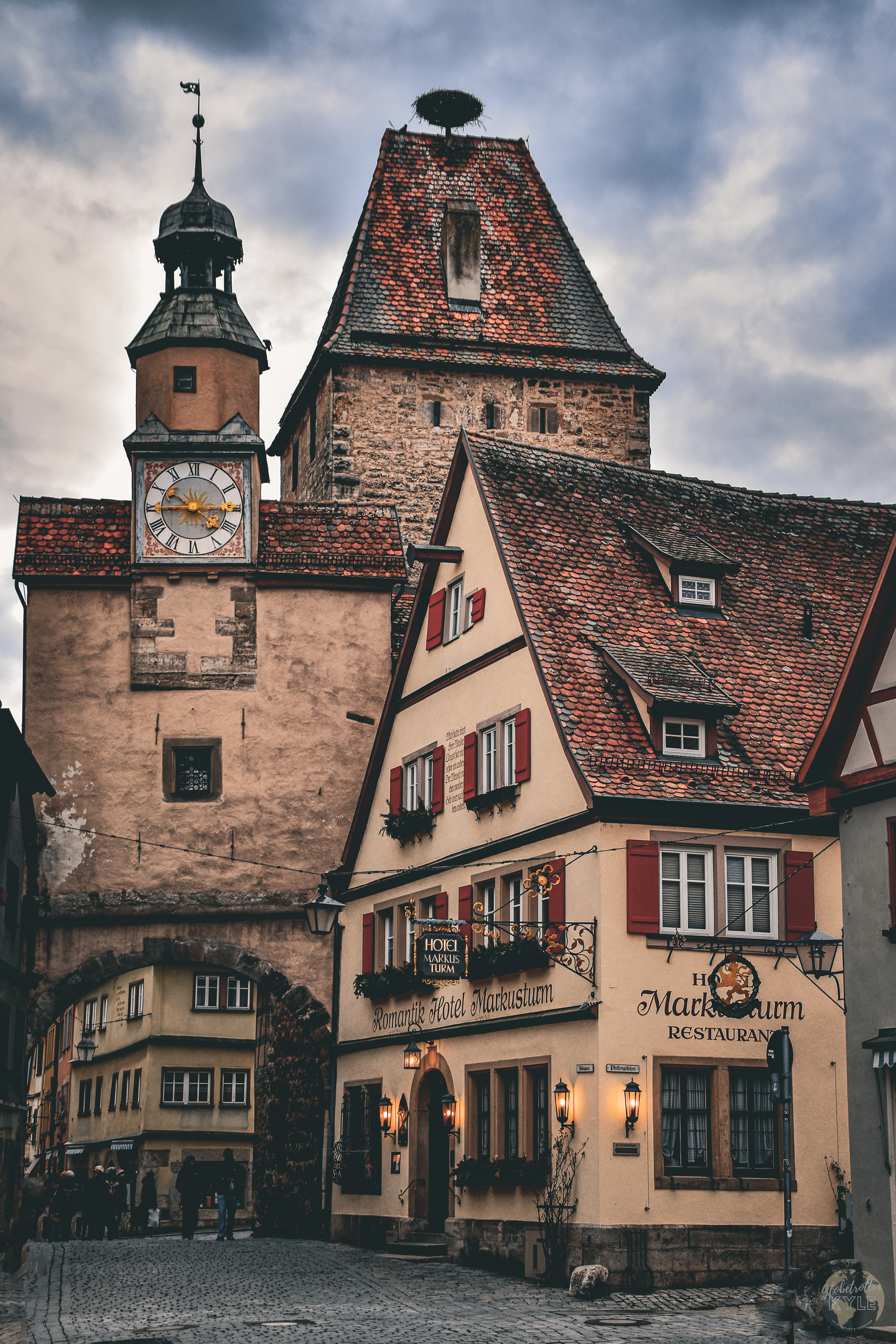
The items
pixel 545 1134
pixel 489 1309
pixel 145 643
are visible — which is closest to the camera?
pixel 489 1309

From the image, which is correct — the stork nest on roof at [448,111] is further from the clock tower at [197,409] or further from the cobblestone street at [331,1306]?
the cobblestone street at [331,1306]

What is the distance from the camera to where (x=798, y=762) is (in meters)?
24.1

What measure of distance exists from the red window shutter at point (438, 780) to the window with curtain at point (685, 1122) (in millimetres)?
6740

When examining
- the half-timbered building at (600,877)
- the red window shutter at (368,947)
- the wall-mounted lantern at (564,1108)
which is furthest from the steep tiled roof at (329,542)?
the wall-mounted lantern at (564,1108)

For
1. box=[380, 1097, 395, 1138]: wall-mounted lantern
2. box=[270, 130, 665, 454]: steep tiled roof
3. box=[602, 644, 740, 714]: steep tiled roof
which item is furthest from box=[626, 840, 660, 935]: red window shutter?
box=[270, 130, 665, 454]: steep tiled roof

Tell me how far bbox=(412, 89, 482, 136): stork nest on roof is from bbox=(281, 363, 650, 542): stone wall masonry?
8.66m

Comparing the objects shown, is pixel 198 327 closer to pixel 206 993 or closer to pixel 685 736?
pixel 685 736

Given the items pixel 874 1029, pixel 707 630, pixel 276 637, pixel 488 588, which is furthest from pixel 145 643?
pixel 874 1029

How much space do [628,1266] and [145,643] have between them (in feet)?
48.1

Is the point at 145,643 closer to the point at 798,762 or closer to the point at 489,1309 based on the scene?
the point at 798,762

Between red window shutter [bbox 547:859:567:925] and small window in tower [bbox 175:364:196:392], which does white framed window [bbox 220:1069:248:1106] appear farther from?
red window shutter [bbox 547:859:567:925]

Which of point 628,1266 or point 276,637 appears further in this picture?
point 276,637

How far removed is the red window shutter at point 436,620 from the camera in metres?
28.7

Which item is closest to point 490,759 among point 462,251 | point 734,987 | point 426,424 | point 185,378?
point 734,987
